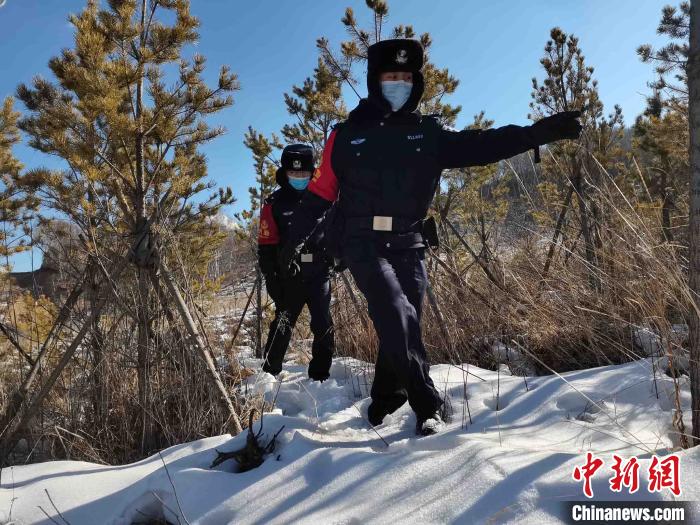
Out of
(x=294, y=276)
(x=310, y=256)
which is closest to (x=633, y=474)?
(x=310, y=256)

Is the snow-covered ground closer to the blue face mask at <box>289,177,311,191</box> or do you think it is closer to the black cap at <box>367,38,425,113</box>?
the black cap at <box>367,38,425,113</box>


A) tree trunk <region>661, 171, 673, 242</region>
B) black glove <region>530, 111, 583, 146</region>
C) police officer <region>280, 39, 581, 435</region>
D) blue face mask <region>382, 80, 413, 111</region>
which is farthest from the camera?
blue face mask <region>382, 80, 413, 111</region>

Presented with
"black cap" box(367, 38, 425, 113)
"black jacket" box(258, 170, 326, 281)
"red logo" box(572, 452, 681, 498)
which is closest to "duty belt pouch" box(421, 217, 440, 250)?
"black cap" box(367, 38, 425, 113)

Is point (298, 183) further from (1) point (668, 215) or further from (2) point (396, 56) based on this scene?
(1) point (668, 215)

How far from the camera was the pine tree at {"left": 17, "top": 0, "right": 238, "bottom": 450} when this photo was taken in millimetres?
2746

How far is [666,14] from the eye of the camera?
725cm

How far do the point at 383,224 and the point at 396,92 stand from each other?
2.53 feet

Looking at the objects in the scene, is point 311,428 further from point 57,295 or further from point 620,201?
point 620,201

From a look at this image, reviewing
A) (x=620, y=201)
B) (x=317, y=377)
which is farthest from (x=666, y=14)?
(x=317, y=377)

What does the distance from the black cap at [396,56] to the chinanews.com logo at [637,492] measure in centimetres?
208

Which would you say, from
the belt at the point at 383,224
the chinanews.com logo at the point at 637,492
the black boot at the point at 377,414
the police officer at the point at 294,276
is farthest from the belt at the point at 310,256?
the chinanews.com logo at the point at 637,492

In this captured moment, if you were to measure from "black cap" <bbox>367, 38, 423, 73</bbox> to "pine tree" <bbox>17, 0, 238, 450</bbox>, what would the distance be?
1.30 m

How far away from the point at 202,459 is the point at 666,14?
897 centimetres

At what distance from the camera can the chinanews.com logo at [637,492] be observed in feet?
3.65
